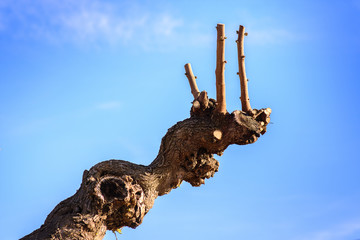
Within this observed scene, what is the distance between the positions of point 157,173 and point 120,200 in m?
0.71

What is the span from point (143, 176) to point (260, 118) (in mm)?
1775

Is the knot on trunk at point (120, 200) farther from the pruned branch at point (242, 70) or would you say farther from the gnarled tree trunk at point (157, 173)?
the pruned branch at point (242, 70)

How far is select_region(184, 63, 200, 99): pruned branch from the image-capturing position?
6.83 metres

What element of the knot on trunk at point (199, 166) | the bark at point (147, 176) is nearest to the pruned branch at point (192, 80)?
the bark at point (147, 176)

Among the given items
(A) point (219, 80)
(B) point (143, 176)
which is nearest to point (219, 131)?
(A) point (219, 80)

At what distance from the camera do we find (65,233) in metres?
5.59

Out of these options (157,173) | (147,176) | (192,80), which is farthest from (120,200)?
(192,80)

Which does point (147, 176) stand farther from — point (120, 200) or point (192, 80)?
point (192, 80)

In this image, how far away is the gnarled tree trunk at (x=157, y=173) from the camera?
573 centimetres

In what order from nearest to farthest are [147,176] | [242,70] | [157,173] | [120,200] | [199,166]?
[120,200]
[147,176]
[157,173]
[199,166]
[242,70]

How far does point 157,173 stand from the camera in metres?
6.27

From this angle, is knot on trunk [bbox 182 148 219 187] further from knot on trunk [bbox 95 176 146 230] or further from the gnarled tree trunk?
knot on trunk [bbox 95 176 146 230]

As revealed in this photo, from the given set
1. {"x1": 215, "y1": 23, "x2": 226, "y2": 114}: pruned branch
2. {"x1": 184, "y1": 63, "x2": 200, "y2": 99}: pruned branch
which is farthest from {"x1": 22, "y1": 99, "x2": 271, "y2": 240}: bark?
→ {"x1": 184, "y1": 63, "x2": 200, "y2": 99}: pruned branch

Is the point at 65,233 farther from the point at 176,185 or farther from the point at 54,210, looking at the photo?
the point at 176,185
